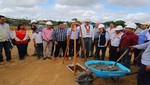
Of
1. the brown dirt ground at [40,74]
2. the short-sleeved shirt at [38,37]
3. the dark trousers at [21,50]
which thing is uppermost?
the short-sleeved shirt at [38,37]

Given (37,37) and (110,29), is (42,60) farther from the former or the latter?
(110,29)

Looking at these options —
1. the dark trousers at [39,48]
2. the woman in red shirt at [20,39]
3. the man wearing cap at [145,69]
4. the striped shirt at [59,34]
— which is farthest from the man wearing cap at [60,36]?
the man wearing cap at [145,69]

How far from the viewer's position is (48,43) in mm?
9656

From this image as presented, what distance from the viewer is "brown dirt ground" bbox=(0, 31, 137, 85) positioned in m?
6.76

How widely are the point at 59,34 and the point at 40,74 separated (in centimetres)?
244

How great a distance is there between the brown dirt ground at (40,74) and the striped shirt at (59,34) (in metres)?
0.90

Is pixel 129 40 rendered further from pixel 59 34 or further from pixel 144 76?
pixel 59 34

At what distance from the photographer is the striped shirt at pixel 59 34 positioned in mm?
9391

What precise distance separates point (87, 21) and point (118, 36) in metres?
1.88

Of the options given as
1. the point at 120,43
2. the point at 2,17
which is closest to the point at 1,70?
the point at 2,17

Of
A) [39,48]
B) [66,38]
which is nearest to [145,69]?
[66,38]

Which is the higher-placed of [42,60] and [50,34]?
[50,34]

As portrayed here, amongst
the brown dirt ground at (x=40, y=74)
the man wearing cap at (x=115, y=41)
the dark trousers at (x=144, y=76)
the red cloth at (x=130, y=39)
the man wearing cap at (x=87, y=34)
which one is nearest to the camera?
the dark trousers at (x=144, y=76)

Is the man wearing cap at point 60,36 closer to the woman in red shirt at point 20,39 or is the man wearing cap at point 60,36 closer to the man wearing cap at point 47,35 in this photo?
the man wearing cap at point 47,35
